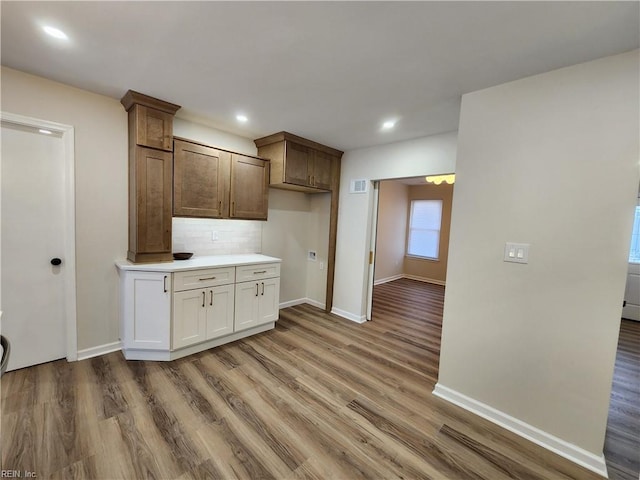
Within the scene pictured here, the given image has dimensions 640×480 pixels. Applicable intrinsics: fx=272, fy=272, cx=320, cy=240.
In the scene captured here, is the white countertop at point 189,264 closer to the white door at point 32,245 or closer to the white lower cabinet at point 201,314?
the white lower cabinet at point 201,314

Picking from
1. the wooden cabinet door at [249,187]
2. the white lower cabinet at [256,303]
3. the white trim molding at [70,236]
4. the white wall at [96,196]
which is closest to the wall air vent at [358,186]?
the wooden cabinet door at [249,187]

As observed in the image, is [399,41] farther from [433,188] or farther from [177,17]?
[433,188]

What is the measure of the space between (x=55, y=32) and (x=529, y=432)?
4130 millimetres

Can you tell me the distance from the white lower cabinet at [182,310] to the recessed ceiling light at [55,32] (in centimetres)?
179

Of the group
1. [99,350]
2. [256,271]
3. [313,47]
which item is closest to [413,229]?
[256,271]

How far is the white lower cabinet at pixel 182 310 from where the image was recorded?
259 centimetres

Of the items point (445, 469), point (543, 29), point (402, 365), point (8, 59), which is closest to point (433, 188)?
point (402, 365)

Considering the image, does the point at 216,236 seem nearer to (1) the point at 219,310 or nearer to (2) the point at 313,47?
(1) the point at 219,310

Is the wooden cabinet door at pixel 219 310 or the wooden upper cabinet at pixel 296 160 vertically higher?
the wooden upper cabinet at pixel 296 160

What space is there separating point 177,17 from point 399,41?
1.29m

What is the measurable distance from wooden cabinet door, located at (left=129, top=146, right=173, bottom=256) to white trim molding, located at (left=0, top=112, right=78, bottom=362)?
0.45m

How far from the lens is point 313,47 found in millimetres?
1738

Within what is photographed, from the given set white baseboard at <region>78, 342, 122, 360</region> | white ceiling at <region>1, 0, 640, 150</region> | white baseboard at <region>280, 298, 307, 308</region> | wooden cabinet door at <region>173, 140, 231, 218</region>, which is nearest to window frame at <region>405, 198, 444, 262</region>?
white baseboard at <region>280, 298, 307, 308</region>

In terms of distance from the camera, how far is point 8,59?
2.04m
